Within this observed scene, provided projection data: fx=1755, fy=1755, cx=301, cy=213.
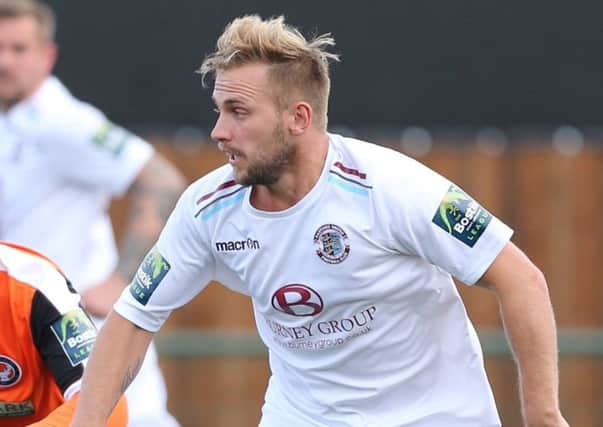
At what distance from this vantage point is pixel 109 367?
513 centimetres

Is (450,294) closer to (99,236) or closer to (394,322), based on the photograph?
(394,322)

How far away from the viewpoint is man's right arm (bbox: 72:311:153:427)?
503 cm

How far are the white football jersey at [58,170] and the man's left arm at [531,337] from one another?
9.72ft

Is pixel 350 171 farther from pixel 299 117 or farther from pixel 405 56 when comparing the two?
pixel 405 56

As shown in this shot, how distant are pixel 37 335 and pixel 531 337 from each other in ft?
4.56

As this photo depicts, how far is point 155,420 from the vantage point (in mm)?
7297

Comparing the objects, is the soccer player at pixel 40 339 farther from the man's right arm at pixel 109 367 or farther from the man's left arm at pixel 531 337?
the man's left arm at pixel 531 337

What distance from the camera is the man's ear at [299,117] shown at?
201 inches

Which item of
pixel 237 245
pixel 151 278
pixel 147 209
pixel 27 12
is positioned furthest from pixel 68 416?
pixel 27 12

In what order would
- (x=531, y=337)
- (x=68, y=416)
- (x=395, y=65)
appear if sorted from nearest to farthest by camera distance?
(x=531, y=337)
(x=68, y=416)
(x=395, y=65)

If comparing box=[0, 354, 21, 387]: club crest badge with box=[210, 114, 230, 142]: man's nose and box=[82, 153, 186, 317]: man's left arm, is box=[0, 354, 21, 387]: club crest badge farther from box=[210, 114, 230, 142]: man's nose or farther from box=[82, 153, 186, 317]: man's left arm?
box=[82, 153, 186, 317]: man's left arm

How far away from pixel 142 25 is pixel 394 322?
671 centimetres

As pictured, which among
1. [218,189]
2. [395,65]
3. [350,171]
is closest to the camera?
[350,171]

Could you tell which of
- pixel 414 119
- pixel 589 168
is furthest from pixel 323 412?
pixel 414 119
